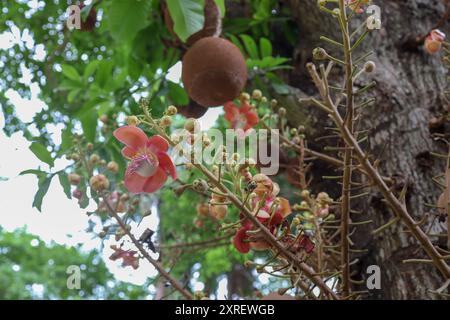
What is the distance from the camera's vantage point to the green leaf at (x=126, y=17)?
3.93ft

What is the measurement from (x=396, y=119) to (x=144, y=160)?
0.70 meters

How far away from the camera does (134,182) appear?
740 mm

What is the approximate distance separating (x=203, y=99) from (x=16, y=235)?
3.50 m

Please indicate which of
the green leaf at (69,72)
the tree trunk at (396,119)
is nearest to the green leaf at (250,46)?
the tree trunk at (396,119)

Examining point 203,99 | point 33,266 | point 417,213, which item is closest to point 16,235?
point 33,266

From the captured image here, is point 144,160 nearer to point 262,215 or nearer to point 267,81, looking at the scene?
point 262,215

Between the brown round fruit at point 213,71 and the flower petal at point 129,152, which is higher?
the brown round fruit at point 213,71

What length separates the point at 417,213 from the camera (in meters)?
1.09

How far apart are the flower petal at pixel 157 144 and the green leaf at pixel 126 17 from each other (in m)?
0.56

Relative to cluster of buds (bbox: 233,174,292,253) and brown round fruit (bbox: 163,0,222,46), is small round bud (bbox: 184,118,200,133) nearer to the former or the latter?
cluster of buds (bbox: 233,174,292,253)

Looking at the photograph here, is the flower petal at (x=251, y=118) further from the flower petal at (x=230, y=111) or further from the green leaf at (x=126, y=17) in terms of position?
the green leaf at (x=126, y=17)

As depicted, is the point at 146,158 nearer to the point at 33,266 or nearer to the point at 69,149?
the point at 69,149

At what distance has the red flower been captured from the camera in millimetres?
1198

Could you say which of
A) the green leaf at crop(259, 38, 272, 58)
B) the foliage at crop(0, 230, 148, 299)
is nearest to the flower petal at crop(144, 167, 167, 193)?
the green leaf at crop(259, 38, 272, 58)
